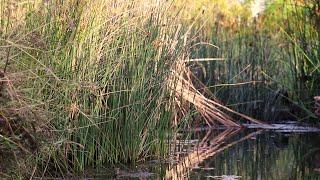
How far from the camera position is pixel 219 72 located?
34.0 feet

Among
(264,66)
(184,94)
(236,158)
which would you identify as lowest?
(236,158)

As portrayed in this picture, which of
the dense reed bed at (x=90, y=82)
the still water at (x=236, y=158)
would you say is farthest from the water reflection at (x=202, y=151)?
the dense reed bed at (x=90, y=82)

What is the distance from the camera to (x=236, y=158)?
7.27m

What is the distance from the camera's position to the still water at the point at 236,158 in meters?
6.19

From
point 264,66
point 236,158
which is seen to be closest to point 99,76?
point 236,158

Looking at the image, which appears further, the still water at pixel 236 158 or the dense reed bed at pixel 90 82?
the still water at pixel 236 158

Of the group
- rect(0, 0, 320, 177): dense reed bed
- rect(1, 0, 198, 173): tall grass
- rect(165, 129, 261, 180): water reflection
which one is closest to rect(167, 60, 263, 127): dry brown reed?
rect(0, 0, 320, 177): dense reed bed

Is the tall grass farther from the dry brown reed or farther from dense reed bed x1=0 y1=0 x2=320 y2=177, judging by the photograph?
the dry brown reed

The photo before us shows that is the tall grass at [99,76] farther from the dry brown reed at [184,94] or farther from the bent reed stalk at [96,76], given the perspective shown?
the dry brown reed at [184,94]

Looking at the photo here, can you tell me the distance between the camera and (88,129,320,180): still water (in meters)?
6.19

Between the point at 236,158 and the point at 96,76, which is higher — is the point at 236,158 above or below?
below

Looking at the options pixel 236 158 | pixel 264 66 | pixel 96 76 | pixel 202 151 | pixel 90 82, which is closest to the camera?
pixel 90 82

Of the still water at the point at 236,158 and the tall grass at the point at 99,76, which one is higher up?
the tall grass at the point at 99,76

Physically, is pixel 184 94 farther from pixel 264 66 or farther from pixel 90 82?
pixel 264 66
